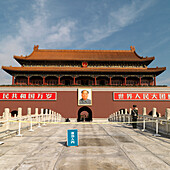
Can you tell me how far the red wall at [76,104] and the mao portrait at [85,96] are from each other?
0.58 meters

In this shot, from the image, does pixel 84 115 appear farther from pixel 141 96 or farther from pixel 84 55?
pixel 141 96

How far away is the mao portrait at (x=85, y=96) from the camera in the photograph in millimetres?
25469

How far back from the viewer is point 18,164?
165 inches

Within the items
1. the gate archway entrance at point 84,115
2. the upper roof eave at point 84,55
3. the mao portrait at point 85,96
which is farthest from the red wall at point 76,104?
the upper roof eave at point 84,55

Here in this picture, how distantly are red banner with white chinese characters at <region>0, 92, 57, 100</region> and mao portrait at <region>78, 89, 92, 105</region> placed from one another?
4.02 meters

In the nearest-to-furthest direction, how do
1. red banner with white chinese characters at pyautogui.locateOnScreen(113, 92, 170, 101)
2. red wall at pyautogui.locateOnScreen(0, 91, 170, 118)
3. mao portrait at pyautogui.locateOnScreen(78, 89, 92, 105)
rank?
red wall at pyautogui.locateOnScreen(0, 91, 170, 118)
mao portrait at pyautogui.locateOnScreen(78, 89, 92, 105)
red banner with white chinese characters at pyautogui.locateOnScreen(113, 92, 170, 101)

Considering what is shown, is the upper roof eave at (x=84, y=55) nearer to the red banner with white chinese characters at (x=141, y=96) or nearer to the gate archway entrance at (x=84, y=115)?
the red banner with white chinese characters at (x=141, y=96)

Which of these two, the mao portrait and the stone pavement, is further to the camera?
the mao portrait

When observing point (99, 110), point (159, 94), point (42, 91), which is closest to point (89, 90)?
point (99, 110)

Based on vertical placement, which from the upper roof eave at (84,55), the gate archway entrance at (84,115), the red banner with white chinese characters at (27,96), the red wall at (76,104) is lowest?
the gate archway entrance at (84,115)

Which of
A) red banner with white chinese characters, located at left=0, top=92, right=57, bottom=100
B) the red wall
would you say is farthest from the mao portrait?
red banner with white chinese characters, located at left=0, top=92, right=57, bottom=100

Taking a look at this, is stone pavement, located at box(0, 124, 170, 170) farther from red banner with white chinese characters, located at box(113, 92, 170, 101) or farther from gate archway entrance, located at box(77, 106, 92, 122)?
gate archway entrance, located at box(77, 106, 92, 122)

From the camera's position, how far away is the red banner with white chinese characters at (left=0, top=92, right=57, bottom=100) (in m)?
25.3

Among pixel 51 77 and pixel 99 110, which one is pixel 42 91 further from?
pixel 99 110
